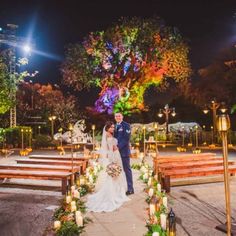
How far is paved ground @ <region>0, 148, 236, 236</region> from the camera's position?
21.4ft

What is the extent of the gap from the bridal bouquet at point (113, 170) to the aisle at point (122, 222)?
66 cm

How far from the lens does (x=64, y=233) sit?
599 centimetres

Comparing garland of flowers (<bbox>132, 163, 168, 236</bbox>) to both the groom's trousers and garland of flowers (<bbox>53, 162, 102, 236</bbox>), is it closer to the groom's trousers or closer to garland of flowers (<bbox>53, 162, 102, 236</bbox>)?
the groom's trousers

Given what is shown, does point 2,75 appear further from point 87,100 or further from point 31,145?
point 87,100

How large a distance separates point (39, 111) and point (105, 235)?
1139 inches

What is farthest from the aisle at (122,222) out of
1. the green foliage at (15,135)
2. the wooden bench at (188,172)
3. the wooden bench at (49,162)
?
the green foliage at (15,135)

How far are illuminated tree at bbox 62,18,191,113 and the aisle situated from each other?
17419mm

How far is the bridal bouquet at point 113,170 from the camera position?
830 cm

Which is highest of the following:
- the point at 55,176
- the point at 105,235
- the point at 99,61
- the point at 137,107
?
the point at 99,61

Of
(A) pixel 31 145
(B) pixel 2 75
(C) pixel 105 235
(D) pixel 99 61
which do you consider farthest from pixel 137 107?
(C) pixel 105 235

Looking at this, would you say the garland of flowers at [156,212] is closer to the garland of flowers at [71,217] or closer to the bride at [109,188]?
the bride at [109,188]

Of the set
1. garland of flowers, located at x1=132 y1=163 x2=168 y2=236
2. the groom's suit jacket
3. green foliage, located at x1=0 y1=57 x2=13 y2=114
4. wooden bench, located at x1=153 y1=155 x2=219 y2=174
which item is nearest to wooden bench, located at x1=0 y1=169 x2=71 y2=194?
the groom's suit jacket

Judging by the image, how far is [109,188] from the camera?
8117 millimetres

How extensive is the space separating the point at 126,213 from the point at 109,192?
0.73 meters
